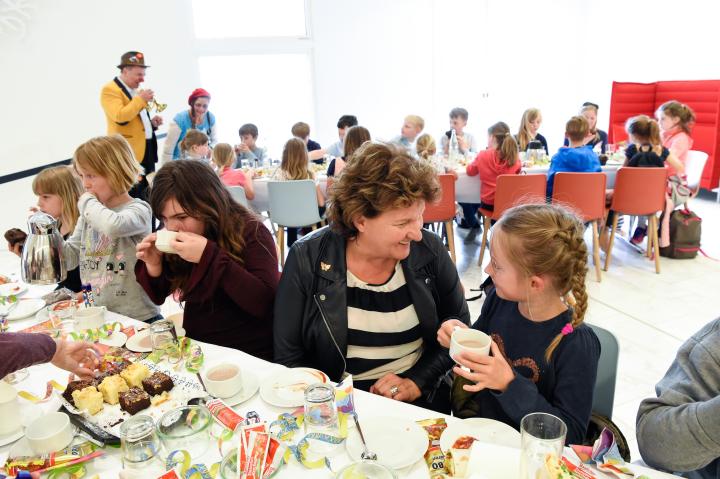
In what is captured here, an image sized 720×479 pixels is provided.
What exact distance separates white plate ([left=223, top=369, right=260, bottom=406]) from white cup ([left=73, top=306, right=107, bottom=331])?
72cm

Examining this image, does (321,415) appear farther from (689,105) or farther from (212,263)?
(689,105)

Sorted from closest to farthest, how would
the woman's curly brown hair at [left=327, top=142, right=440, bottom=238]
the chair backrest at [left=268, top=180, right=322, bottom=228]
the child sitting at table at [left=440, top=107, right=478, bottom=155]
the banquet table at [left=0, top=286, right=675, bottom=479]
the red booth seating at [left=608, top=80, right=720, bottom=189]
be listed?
the banquet table at [left=0, top=286, right=675, bottom=479], the woman's curly brown hair at [left=327, top=142, right=440, bottom=238], the chair backrest at [left=268, top=180, right=322, bottom=228], the child sitting at table at [left=440, top=107, right=478, bottom=155], the red booth seating at [left=608, top=80, right=720, bottom=189]

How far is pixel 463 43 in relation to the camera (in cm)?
844

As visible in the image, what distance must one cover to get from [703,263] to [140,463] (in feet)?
A: 16.6

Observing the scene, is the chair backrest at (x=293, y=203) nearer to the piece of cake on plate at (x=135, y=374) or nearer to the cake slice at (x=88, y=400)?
the piece of cake on plate at (x=135, y=374)

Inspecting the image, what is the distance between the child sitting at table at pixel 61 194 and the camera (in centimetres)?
246

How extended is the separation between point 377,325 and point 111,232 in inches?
49.3

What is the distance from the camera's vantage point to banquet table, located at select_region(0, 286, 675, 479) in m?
1.02

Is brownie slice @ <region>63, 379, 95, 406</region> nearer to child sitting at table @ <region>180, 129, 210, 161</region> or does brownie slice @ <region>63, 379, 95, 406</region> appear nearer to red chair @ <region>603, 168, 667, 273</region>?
child sitting at table @ <region>180, 129, 210, 161</region>

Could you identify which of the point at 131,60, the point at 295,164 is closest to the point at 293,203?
the point at 295,164

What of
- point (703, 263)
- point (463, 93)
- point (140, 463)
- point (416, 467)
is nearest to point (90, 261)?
point (140, 463)

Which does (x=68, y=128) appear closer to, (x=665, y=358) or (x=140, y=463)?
(x=140, y=463)

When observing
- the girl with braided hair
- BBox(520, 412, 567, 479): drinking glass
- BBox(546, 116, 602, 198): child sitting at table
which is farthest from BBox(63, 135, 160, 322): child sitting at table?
BBox(546, 116, 602, 198): child sitting at table

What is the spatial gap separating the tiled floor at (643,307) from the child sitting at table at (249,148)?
2893mm
